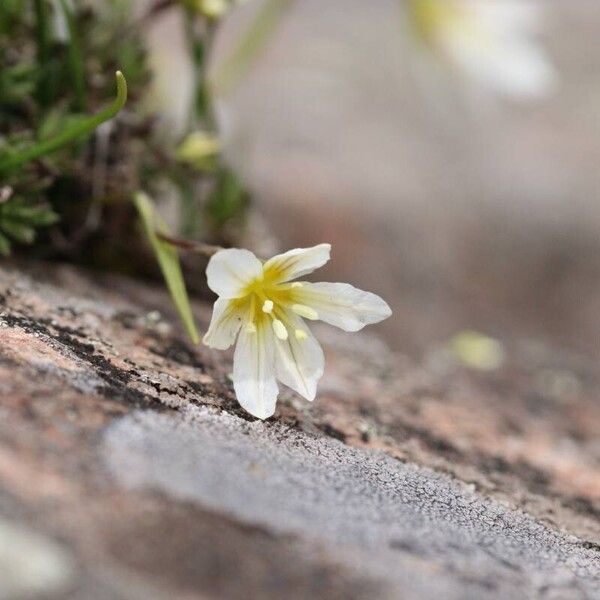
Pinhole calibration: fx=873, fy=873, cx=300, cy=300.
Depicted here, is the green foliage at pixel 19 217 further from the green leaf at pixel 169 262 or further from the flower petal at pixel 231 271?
the flower petal at pixel 231 271

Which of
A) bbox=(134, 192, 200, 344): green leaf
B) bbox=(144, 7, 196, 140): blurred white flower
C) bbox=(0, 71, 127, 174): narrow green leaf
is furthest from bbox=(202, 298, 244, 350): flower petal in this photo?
bbox=(144, 7, 196, 140): blurred white flower

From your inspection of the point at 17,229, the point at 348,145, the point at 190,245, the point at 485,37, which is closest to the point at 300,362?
the point at 190,245

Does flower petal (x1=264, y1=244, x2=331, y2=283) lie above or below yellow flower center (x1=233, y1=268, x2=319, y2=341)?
above

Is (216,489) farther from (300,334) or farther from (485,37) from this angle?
(485,37)

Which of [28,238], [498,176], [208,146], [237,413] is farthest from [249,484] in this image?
[498,176]

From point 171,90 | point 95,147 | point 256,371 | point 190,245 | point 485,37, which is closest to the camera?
point 256,371

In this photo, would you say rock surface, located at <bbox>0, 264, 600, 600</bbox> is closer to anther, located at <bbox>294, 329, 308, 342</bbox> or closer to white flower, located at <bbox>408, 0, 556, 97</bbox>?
anther, located at <bbox>294, 329, 308, 342</bbox>

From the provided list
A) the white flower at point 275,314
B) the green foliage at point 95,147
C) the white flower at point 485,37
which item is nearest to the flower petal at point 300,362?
Answer: the white flower at point 275,314
